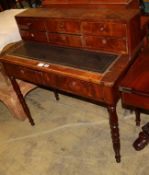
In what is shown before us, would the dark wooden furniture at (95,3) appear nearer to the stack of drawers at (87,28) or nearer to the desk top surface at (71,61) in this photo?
the stack of drawers at (87,28)

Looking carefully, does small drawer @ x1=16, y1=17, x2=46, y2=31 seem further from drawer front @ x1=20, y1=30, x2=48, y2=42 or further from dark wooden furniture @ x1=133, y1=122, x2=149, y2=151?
dark wooden furniture @ x1=133, y1=122, x2=149, y2=151

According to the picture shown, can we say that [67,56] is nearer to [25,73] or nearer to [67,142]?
[25,73]

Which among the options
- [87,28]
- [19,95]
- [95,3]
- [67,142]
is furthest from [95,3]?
[67,142]

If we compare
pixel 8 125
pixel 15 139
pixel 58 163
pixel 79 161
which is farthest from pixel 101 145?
pixel 8 125

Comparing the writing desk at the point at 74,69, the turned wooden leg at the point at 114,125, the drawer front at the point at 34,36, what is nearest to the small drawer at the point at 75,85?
the writing desk at the point at 74,69

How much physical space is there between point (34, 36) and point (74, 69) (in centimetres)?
61

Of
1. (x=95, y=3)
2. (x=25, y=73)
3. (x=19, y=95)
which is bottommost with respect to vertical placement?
(x=19, y=95)

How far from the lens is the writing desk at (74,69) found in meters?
1.39

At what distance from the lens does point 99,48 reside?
5.32 feet

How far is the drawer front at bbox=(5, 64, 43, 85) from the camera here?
5.55 feet

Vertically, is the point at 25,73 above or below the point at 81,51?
below

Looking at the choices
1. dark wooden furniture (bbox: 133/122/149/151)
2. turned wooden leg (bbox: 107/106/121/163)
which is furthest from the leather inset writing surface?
dark wooden furniture (bbox: 133/122/149/151)

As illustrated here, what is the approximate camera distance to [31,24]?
186 cm

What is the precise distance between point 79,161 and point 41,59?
838 millimetres
